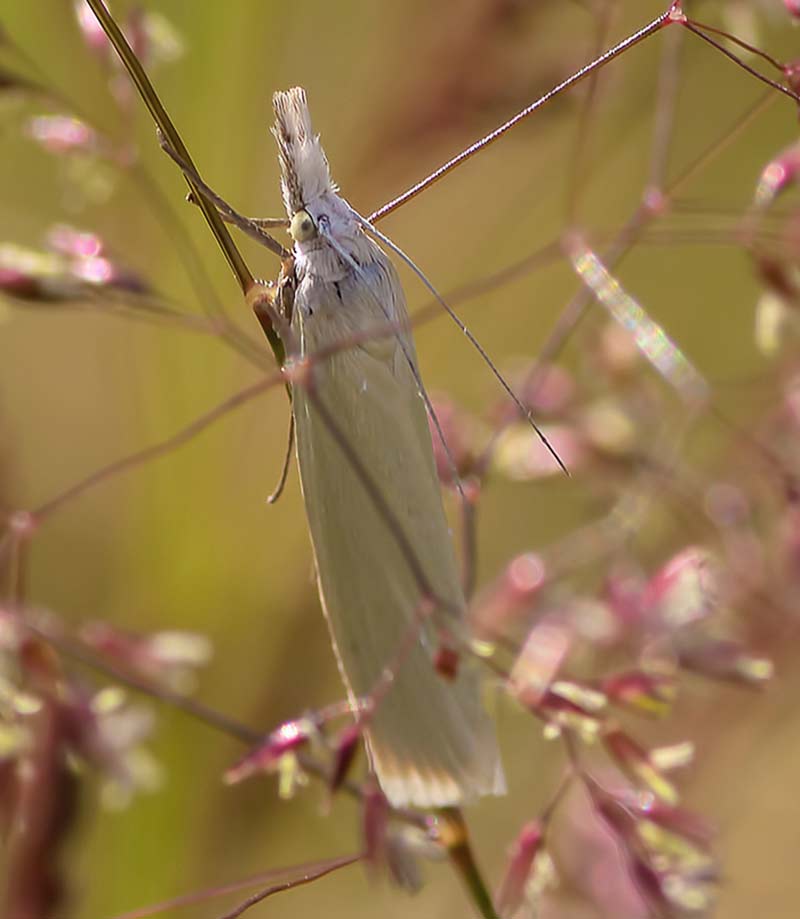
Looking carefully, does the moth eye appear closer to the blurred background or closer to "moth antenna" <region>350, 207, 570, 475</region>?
"moth antenna" <region>350, 207, 570, 475</region>

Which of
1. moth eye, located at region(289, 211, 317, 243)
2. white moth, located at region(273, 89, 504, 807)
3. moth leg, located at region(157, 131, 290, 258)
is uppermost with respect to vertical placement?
moth leg, located at region(157, 131, 290, 258)

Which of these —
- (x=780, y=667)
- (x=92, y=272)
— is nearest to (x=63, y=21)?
(x=92, y=272)

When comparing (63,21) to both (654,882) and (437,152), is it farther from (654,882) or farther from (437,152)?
(654,882)

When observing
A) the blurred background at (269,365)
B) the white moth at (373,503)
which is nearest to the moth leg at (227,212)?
the white moth at (373,503)

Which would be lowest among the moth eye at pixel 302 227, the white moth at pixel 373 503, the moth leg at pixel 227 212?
the white moth at pixel 373 503

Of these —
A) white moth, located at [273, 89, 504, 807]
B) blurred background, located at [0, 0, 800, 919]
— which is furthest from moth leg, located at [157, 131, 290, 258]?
blurred background, located at [0, 0, 800, 919]

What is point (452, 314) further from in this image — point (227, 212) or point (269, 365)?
point (269, 365)

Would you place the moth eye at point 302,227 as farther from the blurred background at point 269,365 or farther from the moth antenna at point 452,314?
the blurred background at point 269,365

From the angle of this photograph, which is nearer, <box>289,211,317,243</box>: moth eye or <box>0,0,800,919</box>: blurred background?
<box>289,211,317,243</box>: moth eye
